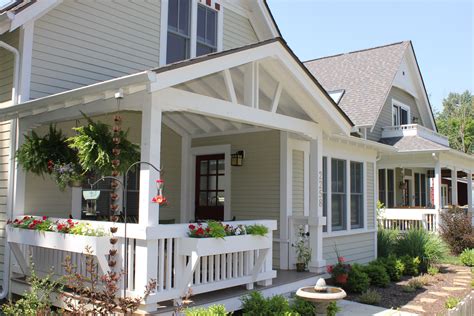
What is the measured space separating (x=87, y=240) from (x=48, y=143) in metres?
1.87

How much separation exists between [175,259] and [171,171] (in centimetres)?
441

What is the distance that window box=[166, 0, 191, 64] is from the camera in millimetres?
9766

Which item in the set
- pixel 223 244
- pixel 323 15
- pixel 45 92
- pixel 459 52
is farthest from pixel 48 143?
pixel 459 52

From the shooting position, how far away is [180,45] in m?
9.96

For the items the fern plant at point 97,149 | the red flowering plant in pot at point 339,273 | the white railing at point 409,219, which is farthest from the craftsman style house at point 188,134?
the white railing at point 409,219

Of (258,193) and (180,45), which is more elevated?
(180,45)

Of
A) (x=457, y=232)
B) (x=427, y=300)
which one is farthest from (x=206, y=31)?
(x=457, y=232)

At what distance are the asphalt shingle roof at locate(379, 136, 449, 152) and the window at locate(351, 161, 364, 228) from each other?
4.44 metres

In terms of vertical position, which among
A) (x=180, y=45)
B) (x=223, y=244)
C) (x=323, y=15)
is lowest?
(x=223, y=244)

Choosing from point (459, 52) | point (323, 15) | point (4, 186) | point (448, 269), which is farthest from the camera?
point (459, 52)

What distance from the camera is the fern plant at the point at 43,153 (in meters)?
6.65

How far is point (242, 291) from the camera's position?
6914 mm

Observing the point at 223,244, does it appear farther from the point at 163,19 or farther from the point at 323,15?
the point at 323,15

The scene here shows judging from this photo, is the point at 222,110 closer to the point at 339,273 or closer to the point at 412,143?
the point at 339,273
